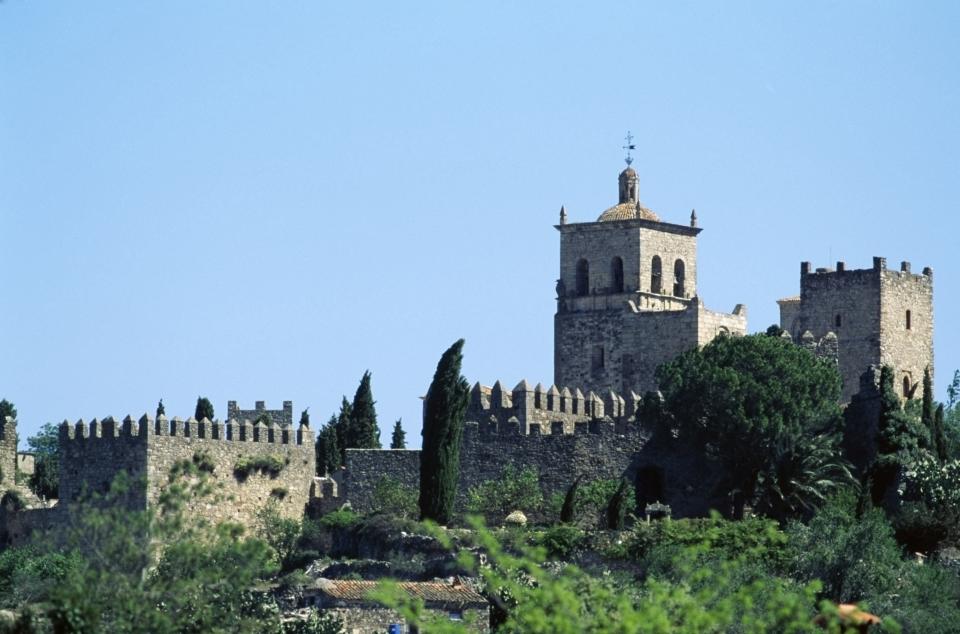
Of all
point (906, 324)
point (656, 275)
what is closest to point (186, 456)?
point (656, 275)

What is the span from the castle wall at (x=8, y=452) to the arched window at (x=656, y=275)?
20.0 m

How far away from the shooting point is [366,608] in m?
63.2

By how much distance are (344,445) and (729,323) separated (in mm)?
12064

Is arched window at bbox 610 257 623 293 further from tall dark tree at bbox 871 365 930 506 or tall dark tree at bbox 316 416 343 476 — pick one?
tall dark tree at bbox 871 365 930 506

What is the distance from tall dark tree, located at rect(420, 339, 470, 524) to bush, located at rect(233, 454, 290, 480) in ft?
16.1

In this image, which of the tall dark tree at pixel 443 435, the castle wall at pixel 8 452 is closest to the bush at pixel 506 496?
the tall dark tree at pixel 443 435

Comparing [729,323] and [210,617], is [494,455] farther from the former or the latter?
[210,617]

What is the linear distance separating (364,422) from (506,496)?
11.3 m

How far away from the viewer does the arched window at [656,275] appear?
303 feet

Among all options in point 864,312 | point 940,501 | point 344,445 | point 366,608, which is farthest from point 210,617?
point 864,312

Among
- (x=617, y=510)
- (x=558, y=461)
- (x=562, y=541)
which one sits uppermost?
(x=558, y=461)

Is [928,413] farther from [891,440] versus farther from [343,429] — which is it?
[343,429]

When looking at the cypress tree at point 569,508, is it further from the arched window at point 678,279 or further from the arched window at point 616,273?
the arched window at point 678,279

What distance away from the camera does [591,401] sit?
265ft
